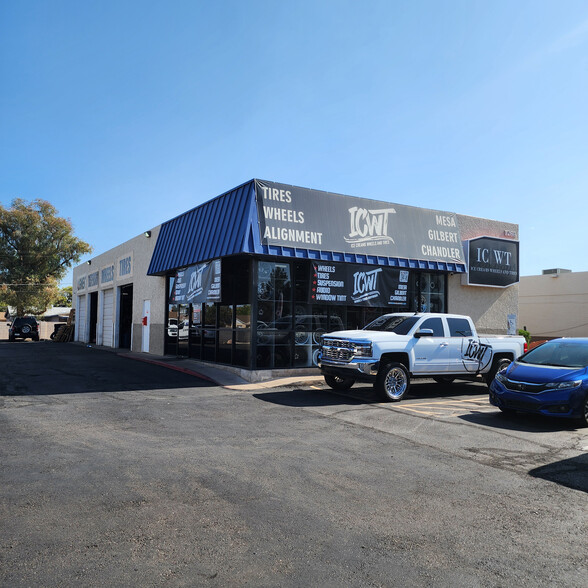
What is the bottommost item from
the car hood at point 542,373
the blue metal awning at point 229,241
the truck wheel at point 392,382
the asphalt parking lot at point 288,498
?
the asphalt parking lot at point 288,498

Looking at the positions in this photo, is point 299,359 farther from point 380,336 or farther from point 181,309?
point 181,309

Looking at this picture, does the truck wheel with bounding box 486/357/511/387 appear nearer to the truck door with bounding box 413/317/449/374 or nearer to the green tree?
the truck door with bounding box 413/317/449/374

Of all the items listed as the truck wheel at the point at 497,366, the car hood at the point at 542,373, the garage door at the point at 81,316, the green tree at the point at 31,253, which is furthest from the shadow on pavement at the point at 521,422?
the green tree at the point at 31,253

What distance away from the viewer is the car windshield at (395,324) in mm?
12750

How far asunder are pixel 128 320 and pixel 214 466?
24.4 meters

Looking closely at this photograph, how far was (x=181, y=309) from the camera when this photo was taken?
21.0m

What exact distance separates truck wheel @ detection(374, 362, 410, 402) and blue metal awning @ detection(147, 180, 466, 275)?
4.84m

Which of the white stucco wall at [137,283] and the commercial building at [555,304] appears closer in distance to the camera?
the white stucco wall at [137,283]

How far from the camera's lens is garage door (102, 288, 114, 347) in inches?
1198

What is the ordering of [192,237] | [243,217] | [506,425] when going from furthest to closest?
[192,237], [243,217], [506,425]

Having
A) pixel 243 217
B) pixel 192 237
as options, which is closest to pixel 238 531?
pixel 243 217

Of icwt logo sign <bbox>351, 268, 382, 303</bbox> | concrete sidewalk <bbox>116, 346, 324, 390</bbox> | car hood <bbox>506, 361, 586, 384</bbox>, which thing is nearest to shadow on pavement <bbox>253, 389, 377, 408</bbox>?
concrete sidewalk <bbox>116, 346, 324, 390</bbox>

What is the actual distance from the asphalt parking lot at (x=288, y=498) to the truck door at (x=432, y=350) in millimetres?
2479

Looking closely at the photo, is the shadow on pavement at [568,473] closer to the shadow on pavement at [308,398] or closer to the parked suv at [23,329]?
the shadow on pavement at [308,398]
